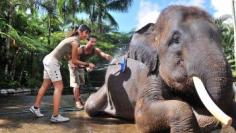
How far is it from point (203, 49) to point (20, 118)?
15.2 feet

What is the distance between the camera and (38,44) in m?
21.8

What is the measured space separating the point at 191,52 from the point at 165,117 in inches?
34.2

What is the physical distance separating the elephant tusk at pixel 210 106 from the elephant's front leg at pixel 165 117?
1.31ft

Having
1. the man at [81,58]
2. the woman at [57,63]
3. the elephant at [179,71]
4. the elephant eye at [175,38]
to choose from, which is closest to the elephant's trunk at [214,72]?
the elephant at [179,71]

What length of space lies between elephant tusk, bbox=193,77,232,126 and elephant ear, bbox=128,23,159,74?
3.56ft

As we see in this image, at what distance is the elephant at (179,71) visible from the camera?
485cm

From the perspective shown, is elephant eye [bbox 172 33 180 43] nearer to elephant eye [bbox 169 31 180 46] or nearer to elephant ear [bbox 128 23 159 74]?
elephant eye [bbox 169 31 180 46]

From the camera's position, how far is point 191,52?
5125mm

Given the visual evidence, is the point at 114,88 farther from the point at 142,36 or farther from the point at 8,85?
A: the point at 8,85

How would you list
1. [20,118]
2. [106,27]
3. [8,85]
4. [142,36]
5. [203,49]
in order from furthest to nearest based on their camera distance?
[106,27]
[8,85]
[20,118]
[142,36]
[203,49]

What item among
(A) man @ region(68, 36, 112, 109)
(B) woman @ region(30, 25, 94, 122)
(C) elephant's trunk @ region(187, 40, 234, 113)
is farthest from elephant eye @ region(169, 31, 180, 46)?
(A) man @ region(68, 36, 112, 109)

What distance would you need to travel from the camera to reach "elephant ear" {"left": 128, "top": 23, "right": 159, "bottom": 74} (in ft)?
19.6

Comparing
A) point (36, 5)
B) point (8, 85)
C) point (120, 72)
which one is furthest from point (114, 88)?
point (36, 5)

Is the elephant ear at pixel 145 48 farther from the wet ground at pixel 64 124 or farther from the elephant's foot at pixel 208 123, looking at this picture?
the wet ground at pixel 64 124
